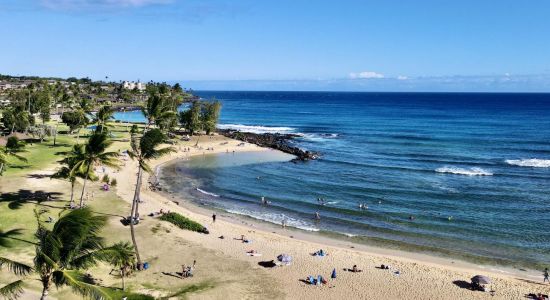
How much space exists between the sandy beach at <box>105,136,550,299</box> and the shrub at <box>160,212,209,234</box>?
801 millimetres

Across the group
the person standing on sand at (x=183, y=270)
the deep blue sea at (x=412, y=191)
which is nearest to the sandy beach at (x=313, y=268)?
the person standing on sand at (x=183, y=270)

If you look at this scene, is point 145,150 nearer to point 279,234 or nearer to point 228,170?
point 279,234

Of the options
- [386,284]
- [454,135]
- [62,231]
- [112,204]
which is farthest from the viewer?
[454,135]

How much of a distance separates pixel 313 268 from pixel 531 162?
54.3m

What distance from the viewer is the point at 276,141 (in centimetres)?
9588

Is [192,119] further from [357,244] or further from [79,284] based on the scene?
[79,284]

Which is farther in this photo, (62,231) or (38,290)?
(38,290)

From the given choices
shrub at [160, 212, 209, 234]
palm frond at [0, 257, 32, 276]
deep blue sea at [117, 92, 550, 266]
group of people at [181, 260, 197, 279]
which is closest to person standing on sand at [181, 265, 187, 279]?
group of people at [181, 260, 197, 279]

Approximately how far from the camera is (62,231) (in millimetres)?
14906

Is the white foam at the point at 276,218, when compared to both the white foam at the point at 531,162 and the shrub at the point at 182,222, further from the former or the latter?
the white foam at the point at 531,162

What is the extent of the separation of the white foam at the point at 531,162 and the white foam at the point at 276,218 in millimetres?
42903

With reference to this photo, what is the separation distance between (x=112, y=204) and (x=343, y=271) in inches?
904

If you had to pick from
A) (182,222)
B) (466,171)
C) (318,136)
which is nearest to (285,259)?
(182,222)

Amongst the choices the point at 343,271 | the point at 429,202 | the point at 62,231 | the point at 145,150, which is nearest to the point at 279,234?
the point at 343,271
